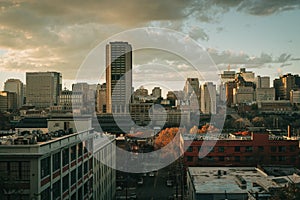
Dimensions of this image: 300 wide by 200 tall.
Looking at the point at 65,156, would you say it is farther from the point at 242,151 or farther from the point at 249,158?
the point at 249,158

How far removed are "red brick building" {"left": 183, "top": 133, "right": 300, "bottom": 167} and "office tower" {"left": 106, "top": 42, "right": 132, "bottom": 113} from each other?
43.5 meters

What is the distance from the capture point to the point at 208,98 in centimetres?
6462

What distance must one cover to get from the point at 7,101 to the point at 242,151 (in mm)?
62745

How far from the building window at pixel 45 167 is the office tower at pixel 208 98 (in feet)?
171

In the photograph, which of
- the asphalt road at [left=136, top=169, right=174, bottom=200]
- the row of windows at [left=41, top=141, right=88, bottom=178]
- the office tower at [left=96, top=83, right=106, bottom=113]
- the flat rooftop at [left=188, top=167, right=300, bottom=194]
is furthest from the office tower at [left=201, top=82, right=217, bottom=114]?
the row of windows at [left=41, top=141, right=88, bottom=178]

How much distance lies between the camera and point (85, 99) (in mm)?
68562

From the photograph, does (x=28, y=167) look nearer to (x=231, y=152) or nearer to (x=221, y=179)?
(x=221, y=179)

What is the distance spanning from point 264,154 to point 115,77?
164ft

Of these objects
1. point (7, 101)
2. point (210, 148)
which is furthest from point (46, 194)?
point (7, 101)

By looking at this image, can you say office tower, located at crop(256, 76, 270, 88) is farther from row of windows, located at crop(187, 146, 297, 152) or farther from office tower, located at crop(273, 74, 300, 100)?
row of windows, located at crop(187, 146, 297, 152)

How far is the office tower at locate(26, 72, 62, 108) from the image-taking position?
267ft

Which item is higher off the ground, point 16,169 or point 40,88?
point 40,88

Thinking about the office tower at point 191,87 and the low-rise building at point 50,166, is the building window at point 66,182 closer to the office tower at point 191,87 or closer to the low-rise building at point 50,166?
the low-rise building at point 50,166

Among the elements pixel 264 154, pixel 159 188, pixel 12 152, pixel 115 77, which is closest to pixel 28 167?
pixel 12 152
